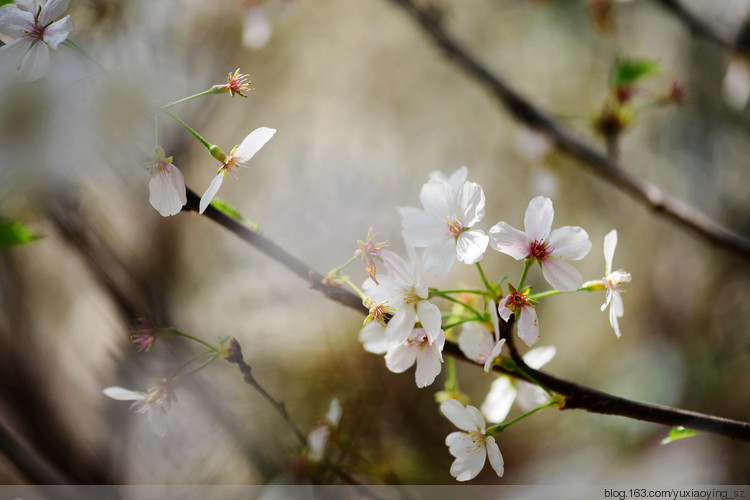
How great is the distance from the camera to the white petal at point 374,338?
14.0 inches

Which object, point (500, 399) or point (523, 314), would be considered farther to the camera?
point (500, 399)

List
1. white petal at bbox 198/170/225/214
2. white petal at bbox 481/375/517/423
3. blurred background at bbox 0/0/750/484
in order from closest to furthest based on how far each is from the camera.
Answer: white petal at bbox 198/170/225/214, white petal at bbox 481/375/517/423, blurred background at bbox 0/0/750/484

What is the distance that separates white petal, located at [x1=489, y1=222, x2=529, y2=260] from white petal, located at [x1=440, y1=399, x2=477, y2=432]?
95 mm

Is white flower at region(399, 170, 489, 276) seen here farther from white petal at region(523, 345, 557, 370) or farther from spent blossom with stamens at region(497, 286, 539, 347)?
white petal at region(523, 345, 557, 370)

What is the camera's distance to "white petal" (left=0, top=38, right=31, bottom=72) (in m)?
0.28

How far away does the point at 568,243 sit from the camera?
30 cm

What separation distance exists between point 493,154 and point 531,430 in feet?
2.08

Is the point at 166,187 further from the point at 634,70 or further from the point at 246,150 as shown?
the point at 634,70

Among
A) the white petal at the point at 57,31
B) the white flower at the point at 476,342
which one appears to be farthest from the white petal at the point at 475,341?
the white petal at the point at 57,31

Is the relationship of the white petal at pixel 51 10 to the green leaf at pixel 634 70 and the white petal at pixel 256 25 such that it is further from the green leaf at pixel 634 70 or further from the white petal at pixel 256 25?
the green leaf at pixel 634 70

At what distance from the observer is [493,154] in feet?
4.07

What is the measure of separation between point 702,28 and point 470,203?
2.05 feet

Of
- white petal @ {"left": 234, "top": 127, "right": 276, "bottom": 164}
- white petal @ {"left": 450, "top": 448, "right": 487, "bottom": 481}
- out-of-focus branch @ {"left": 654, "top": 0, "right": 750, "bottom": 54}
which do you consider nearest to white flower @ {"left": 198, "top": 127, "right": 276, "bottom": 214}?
white petal @ {"left": 234, "top": 127, "right": 276, "bottom": 164}

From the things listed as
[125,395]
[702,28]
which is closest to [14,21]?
[125,395]
